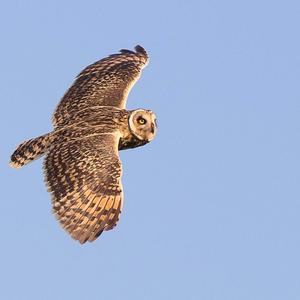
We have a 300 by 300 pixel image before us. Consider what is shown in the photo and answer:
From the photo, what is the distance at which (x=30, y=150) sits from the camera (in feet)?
97.9

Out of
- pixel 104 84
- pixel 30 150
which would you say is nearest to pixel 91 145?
pixel 30 150

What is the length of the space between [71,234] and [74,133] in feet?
13.3

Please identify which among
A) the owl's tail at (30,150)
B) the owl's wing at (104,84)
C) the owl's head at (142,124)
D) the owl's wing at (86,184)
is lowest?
the owl's wing at (86,184)

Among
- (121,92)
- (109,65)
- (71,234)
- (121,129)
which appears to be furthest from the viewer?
(109,65)

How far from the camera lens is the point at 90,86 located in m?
33.0

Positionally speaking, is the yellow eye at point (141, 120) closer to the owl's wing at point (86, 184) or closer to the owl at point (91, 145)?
the owl at point (91, 145)

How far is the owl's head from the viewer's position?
98.8 feet

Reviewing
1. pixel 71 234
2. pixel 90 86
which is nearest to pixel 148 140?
pixel 90 86

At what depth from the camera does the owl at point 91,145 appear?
26.7 metres

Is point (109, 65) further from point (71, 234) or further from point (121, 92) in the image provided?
point (71, 234)

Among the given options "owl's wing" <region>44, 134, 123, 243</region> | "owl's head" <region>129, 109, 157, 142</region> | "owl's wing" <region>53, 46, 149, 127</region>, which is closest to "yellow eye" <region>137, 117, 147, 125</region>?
"owl's head" <region>129, 109, 157, 142</region>

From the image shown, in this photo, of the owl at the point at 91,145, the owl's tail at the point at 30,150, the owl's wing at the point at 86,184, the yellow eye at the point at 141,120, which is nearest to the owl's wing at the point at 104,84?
the owl at the point at 91,145

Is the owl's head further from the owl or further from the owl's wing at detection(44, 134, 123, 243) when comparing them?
the owl's wing at detection(44, 134, 123, 243)

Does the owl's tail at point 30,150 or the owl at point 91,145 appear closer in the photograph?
the owl at point 91,145
